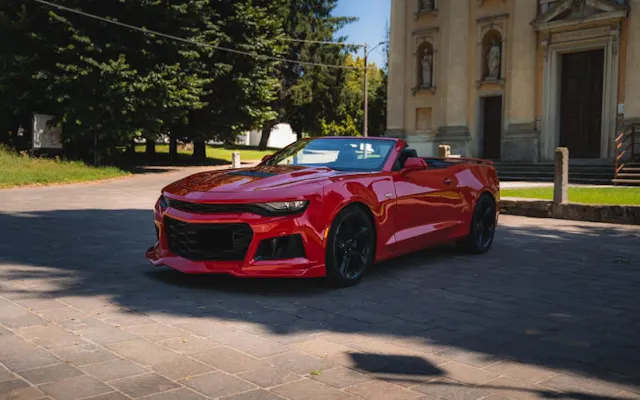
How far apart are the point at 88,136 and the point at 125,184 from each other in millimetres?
5847

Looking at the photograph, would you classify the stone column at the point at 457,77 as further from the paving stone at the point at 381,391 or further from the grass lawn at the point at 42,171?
the paving stone at the point at 381,391

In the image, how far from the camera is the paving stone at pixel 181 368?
3668mm

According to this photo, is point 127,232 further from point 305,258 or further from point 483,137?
point 483,137

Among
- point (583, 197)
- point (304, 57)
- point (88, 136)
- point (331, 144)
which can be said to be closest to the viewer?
point (331, 144)

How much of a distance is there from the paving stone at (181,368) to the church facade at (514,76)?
23.3 metres

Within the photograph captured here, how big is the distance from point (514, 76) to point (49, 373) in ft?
86.0

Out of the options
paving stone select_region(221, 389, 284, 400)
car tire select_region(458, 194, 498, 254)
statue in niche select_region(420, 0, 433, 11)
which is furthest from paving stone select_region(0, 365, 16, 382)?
statue in niche select_region(420, 0, 433, 11)

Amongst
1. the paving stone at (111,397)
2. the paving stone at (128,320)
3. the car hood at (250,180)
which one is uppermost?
the car hood at (250,180)

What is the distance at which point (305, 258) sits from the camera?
5.65 m

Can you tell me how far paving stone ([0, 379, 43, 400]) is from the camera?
10.7 ft

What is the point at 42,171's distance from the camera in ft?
74.1

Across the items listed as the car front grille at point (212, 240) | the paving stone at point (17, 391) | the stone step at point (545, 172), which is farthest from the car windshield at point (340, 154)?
the stone step at point (545, 172)

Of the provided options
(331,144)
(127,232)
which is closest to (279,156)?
(331,144)

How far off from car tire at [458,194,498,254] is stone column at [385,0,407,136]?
76.6ft
